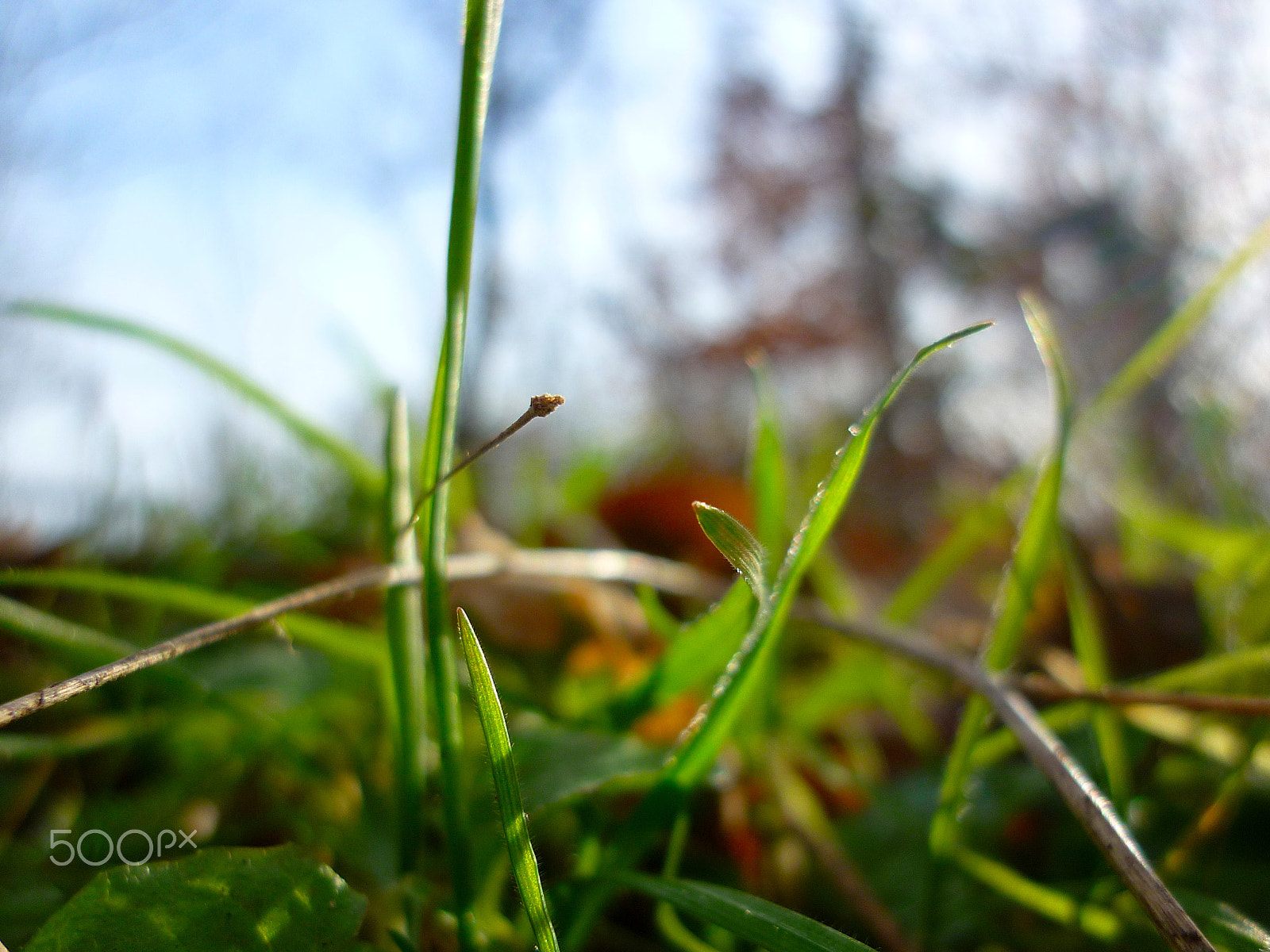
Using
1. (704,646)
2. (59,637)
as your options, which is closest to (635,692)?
(704,646)

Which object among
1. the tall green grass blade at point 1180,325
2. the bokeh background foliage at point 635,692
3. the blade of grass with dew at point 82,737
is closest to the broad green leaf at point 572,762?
the bokeh background foliage at point 635,692

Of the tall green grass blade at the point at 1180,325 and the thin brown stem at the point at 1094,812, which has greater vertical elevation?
the tall green grass blade at the point at 1180,325

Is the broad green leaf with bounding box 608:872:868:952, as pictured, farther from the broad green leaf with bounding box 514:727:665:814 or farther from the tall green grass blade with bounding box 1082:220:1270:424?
the tall green grass blade with bounding box 1082:220:1270:424

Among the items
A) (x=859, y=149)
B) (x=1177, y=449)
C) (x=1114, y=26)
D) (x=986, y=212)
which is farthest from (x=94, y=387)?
(x=859, y=149)

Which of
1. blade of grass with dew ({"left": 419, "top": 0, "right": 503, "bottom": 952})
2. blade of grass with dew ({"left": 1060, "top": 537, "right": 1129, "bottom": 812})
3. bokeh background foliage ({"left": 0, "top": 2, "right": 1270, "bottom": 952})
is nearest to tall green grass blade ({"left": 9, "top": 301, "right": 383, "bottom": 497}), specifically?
bokeh background foliage ({"left": 0, "top": 2, "right": 1270, "bottom": 952})

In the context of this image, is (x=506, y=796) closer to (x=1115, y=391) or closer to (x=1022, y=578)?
(x=1022, y=578)

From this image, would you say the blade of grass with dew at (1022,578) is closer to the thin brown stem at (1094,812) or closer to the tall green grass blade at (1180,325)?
the thin brown stem at (1094,812)

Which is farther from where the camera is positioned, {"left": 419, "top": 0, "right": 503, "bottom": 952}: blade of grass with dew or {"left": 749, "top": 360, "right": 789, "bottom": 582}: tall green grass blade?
{"left": 749, "top": 360, "right": 789, "bottom": 582}: tall green grass blade
